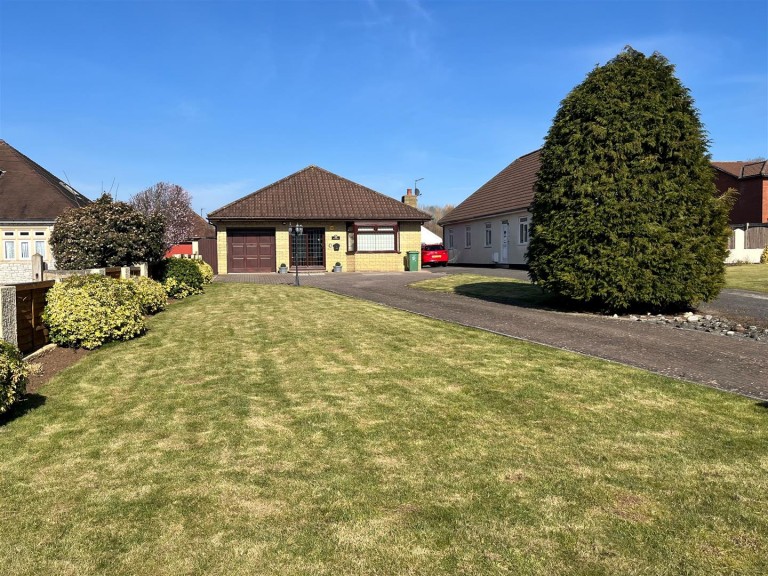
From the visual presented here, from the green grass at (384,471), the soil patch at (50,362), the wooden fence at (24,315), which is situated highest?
Answer: the wooden fence at (24,315)

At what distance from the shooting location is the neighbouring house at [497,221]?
99.3 feet

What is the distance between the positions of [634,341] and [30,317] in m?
10.3

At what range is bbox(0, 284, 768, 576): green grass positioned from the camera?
3162 mm

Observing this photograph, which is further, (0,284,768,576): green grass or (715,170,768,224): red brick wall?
(715,170,768,224): red brick wall

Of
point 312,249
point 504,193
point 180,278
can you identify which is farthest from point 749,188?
point 180,278

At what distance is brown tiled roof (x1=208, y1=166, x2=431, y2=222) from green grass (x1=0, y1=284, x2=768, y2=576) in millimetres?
23406

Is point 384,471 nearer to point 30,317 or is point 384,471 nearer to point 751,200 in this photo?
point 30,317

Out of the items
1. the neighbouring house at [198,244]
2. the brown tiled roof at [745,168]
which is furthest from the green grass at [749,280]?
the neighbouring house at [198,244]

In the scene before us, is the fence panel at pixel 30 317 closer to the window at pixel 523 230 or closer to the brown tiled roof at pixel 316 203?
the brown tiled roof at pixel 316 203

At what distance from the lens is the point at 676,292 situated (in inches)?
465

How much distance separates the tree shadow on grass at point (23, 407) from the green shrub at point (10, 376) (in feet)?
0.57

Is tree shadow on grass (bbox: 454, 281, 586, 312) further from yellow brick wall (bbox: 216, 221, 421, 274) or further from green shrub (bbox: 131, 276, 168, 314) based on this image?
yellow brick wall (bbox: 216, 221, 421, 274)

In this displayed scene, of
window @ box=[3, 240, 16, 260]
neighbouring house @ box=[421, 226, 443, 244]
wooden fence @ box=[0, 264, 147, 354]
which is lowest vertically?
wooden fence @ box=[0, 264, 147, 354]

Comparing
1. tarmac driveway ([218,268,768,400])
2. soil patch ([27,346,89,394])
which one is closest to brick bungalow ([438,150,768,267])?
tarmac driveway ([218,268,768,400])
